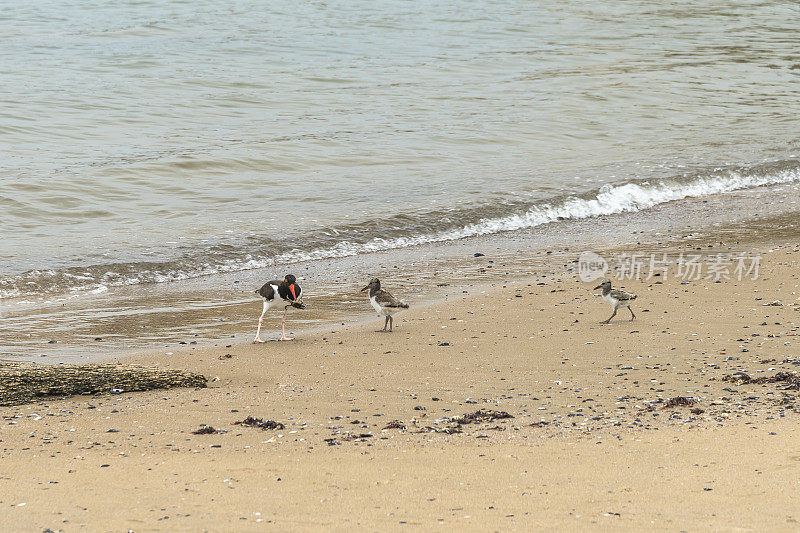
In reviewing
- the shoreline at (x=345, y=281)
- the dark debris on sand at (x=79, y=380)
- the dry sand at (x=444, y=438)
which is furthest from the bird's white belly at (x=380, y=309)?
the dark debris on sand at (x=79, y=380)

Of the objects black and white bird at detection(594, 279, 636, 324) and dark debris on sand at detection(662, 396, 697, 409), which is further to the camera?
black and white bird at detection(594, 279, 636, 324)

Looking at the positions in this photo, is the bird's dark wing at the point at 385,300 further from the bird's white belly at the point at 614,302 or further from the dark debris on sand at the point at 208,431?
the dark debris on sand at the point at 208,431

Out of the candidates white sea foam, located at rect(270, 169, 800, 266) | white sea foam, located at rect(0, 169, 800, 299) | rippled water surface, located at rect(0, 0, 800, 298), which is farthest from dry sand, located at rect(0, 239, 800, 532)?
rippled water surface, located at rect(0, 0, 800, 298)

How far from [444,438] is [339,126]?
1523 cm

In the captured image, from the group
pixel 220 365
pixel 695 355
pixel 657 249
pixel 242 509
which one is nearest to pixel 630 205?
pixel 657 249

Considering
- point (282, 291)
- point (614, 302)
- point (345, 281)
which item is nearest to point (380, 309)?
point (282, 291)

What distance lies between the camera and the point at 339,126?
2006 cm

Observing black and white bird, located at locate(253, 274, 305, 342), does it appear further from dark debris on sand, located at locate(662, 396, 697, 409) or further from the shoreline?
dark debris on sand, located at locate(662, 396, 697, 409)

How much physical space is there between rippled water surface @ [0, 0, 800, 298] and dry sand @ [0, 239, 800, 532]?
15.6ft

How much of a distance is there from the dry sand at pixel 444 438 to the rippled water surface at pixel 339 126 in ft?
15.6

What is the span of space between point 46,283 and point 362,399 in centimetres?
566

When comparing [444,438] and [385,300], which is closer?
[444,438]

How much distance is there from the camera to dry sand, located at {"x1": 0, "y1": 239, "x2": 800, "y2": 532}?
4402 mm

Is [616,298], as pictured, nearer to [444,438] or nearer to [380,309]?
[380,309]
